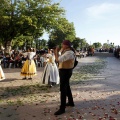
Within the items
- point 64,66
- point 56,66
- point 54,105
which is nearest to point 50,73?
point 56,66

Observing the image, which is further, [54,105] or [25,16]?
[25,16]

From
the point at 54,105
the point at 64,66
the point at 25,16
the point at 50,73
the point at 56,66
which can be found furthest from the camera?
the point at 25,16

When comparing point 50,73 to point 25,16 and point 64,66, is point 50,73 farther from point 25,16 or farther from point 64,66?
point 25,16

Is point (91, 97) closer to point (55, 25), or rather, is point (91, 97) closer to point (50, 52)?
point (50, 52)

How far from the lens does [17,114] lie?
686cm

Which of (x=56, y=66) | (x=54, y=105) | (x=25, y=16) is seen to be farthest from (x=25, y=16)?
(x=54, y=105)

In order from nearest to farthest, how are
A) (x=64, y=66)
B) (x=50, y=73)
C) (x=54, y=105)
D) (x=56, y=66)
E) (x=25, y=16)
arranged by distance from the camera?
(x=64, y=66) → (x=54, y=105) → (x=50, y=73) → (x=56, y=66) → (x=25, y=16)

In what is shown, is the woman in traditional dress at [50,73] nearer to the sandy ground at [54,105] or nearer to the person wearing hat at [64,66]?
the sandy ground at [54,105]

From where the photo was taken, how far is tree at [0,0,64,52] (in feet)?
102

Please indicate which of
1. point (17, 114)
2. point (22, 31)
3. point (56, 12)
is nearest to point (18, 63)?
point (22, 31)

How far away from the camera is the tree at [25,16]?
3094cm

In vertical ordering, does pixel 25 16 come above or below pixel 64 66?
above

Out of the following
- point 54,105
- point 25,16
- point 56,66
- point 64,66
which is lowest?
point 54,105

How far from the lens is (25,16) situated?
3050 centimetres
